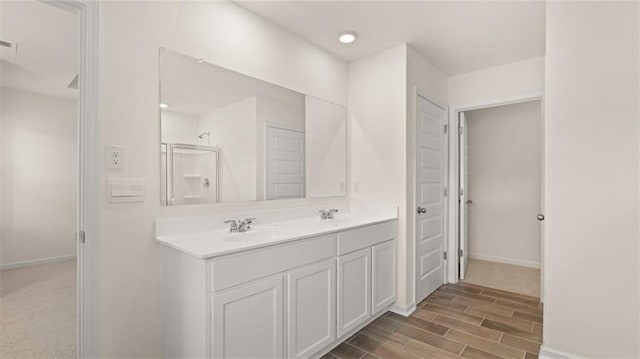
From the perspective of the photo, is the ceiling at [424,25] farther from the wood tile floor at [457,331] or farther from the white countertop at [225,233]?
the wood tile floor at [457,331]

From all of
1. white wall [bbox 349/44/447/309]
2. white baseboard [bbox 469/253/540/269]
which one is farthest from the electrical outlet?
white baseboard [bbox 469/253/540/269]

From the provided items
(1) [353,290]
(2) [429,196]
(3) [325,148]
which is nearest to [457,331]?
(1) [353,290]

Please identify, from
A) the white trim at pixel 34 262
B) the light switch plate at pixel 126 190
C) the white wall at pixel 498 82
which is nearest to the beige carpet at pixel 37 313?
the white trim at pixel 34 262

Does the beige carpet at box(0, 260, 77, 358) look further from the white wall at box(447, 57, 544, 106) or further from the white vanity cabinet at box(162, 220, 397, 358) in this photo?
the white wall at box(447, 57, 544, 106)

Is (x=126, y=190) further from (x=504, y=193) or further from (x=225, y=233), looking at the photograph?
(x=504, y=193)

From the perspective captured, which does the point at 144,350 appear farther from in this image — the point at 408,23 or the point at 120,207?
the point at 408,23

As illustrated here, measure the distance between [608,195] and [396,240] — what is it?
4.74ft

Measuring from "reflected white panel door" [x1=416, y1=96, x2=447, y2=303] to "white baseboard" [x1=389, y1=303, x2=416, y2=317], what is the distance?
0.15 m

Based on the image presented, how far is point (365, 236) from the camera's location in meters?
2.27

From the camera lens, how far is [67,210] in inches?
151

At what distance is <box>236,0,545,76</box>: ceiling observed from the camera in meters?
2.07

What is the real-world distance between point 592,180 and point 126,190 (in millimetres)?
2665

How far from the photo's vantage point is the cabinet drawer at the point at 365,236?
2.06 meters

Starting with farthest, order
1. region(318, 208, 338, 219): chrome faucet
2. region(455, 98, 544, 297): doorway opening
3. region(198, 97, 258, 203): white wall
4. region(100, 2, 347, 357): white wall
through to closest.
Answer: region(455, 98, 544, 297): doorway opening, region(318, 208, 338, 219): chrome faucet, region(198, 97, 258, 203): white wall, region(100, 2, 347, 357): white wall
